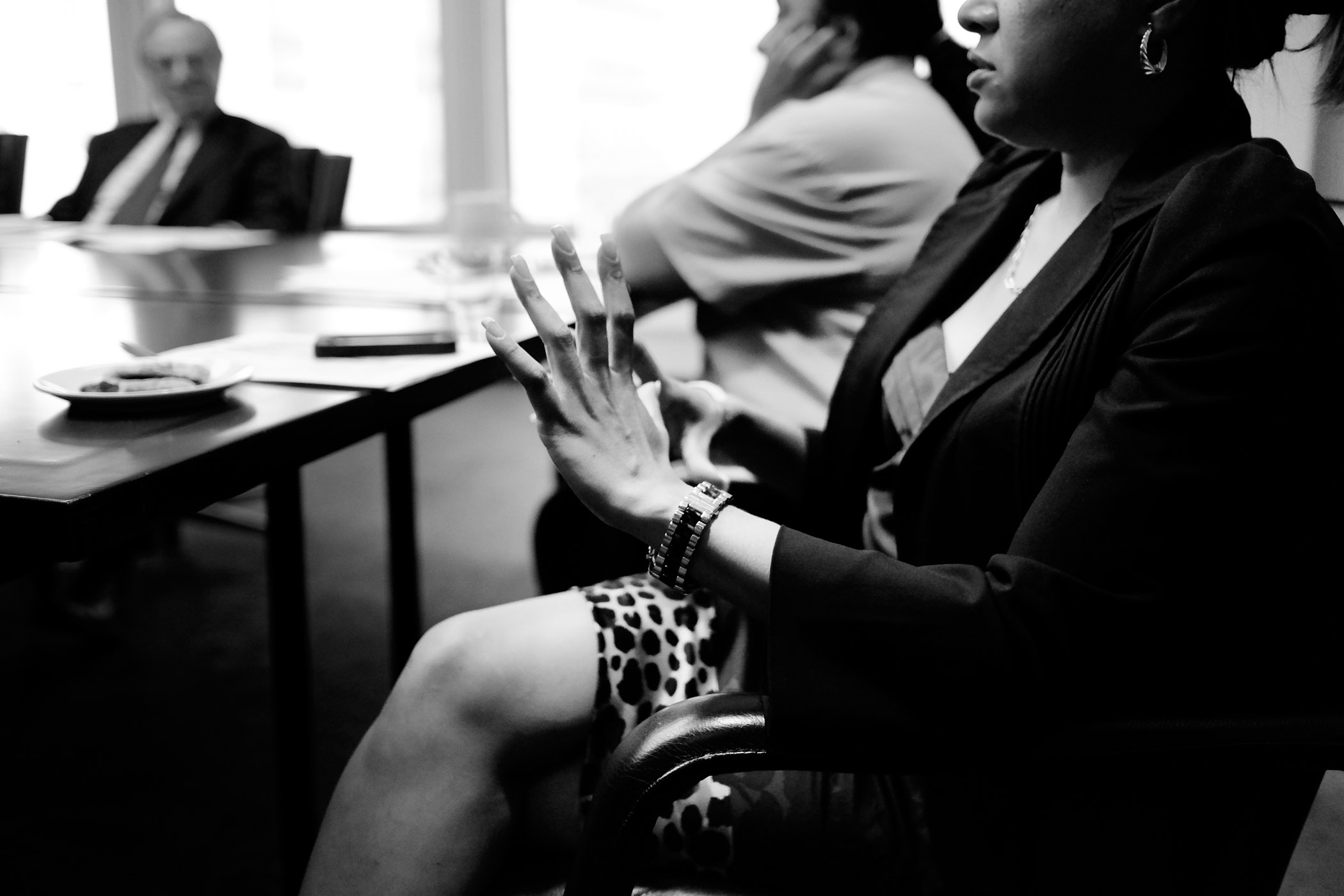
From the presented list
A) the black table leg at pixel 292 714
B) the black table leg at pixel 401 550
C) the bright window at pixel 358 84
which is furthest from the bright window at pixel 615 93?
the black table leg at pixel 292 714

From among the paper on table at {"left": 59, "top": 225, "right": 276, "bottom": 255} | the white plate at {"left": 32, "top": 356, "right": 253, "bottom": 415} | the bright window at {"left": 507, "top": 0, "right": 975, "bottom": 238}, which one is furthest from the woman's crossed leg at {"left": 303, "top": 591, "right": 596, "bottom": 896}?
the bright window at {"left": 507, "top": 0, "right": 975, "bottom": 238}

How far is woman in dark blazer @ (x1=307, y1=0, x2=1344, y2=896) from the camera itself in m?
0.72

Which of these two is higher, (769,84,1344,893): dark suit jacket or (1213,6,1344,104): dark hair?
(1213,6,1344,104): dark hair

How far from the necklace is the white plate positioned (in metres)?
0.70

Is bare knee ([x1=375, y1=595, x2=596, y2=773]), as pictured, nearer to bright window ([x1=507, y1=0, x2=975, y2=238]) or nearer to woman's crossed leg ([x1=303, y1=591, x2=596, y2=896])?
woman's crossed leg ([x1=303, y1=591, x2=596, y2=896])

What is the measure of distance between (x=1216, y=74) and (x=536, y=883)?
2.54ft

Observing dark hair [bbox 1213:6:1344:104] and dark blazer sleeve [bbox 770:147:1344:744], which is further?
dark hair [bbox 1213:6:1344:104]

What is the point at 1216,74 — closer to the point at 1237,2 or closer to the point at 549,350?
the point at 1237,2

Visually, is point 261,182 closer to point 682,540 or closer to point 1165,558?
point 682,540

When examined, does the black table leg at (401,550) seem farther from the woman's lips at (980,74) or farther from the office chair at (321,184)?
the office chair at (321,184)

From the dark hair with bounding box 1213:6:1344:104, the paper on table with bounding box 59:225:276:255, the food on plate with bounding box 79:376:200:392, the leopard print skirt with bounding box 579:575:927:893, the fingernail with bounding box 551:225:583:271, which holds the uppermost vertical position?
the dark hair with bounding box 1213:6:1344:104

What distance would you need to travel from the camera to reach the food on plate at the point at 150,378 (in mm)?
1000

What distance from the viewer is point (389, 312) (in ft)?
5.27

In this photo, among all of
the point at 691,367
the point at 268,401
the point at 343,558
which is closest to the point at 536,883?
the point at 268,401
